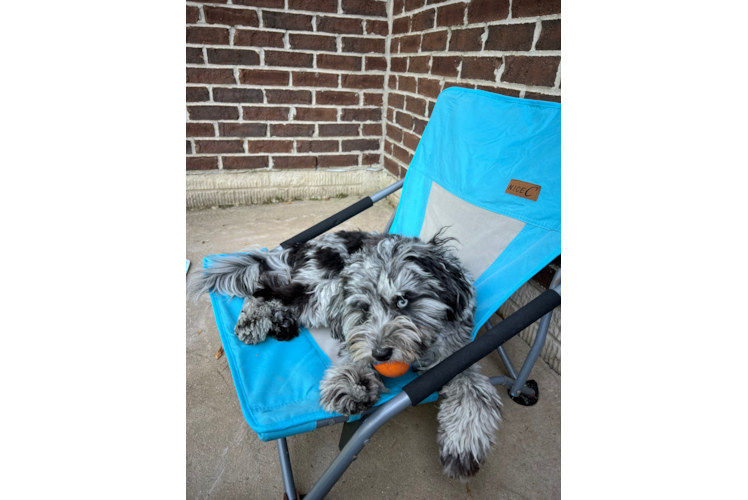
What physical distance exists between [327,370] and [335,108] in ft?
12.5

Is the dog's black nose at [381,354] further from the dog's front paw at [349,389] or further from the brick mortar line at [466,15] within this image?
the brick mortar line at [466,15]

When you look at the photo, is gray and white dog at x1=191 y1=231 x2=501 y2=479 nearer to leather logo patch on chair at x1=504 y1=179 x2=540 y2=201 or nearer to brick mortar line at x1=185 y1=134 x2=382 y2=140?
leather logo patch on chair at x1=504 y1=179 x2=540 y2=201

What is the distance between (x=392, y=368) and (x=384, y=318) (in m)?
0.22

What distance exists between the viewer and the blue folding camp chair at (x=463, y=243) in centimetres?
149

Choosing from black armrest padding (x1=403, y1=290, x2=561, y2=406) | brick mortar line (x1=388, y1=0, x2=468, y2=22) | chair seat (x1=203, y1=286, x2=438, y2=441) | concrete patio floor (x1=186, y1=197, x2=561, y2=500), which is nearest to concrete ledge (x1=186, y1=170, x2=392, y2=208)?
brick mortar line (x1=388, y1=0, x2=468, y2=22)

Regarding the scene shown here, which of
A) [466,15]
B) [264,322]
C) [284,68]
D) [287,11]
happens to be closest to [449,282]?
[264,322]

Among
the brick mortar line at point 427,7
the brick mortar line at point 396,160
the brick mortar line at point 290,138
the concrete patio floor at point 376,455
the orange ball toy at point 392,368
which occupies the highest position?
Answer: the brick mortar line at point 427,7

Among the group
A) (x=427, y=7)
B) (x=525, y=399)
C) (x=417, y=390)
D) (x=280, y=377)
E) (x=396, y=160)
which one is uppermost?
(x=427, y=7)

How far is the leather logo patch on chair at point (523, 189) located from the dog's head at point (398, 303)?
2.21ft

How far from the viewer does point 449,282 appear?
1.82 m

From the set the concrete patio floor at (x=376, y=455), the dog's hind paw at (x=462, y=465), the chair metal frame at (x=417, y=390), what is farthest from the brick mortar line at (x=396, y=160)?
the dog's hind paw at (x=462, y=465)

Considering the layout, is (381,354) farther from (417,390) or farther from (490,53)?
(490,53)

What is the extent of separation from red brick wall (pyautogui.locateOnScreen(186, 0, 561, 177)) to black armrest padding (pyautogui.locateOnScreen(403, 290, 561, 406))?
233 centimetres
